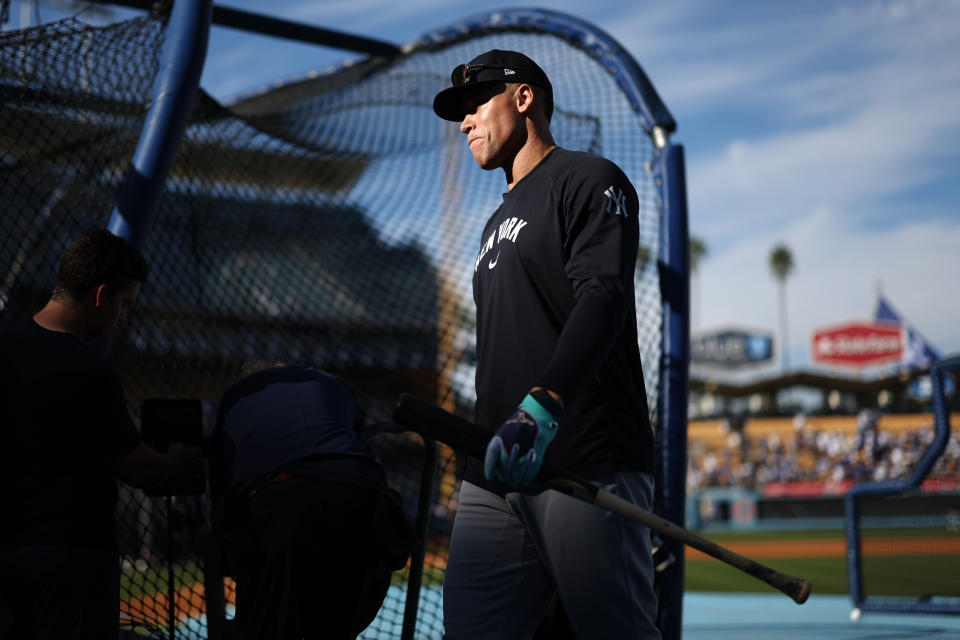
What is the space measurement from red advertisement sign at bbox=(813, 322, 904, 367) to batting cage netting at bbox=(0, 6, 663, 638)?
2357 inches

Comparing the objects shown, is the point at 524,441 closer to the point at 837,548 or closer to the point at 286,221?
the point at 286,221

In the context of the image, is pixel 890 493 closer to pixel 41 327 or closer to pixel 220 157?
pixel 220 157

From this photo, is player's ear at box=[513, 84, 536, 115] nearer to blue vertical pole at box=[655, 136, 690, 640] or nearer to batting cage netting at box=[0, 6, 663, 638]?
batting cage netting at box=[0, 6, 663, 638]

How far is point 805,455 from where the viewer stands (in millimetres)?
40531

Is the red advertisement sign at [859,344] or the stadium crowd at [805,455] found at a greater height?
the red advertisement sign at [859,344]

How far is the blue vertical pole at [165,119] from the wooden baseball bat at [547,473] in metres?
1.92

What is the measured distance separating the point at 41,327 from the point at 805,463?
4101 centimetres

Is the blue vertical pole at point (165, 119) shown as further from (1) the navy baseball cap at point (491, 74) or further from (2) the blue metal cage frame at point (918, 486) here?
(2) the blue metal cage frame at point (918, 486)

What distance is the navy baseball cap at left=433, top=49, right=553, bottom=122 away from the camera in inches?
98.0

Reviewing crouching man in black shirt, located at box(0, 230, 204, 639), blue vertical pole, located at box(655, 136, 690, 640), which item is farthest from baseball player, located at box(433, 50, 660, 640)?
blue vertical pole, located at box(655, 136, 690, 640)

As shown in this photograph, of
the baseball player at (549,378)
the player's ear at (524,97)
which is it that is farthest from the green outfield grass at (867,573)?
the player's ear at (524,97)

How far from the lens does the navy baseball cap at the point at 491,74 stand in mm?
2490

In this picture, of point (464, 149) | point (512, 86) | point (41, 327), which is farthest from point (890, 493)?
point (41, 327)

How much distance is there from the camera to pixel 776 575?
6.83ft
